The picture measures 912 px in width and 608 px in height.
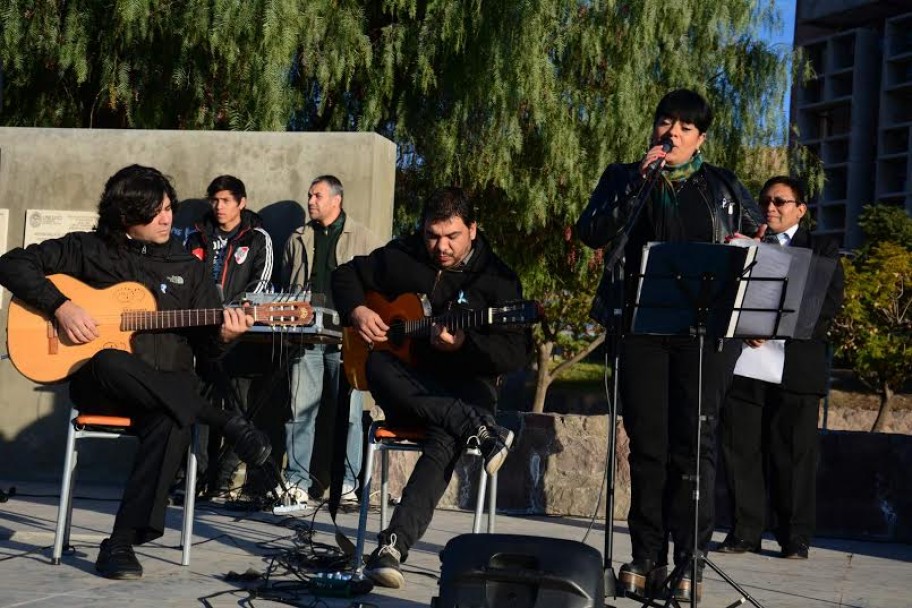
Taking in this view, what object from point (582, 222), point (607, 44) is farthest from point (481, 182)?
point (582, 222)

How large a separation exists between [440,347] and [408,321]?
23 cm

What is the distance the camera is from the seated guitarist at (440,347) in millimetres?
5598

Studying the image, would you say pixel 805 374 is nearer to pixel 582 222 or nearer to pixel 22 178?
pixel 582 222

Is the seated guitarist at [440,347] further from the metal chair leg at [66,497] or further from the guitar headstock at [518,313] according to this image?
the metal chair leg at [66,497]

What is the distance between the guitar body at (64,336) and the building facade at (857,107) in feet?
170

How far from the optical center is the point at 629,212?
5.09 meters

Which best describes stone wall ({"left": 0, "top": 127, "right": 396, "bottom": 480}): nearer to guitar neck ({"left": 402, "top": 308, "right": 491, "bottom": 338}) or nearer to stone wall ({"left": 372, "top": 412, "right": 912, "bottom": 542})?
stone wall ({"left": 372, "top": 412, "right": 912, "bottom": 542})

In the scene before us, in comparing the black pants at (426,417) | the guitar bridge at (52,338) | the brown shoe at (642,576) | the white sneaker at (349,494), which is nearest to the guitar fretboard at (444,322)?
the black pants at (426,417)

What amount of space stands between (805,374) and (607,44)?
32.5 feet

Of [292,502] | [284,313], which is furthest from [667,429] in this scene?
[292,502]

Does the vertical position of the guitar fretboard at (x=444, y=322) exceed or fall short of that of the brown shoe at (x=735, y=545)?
it exceeds it

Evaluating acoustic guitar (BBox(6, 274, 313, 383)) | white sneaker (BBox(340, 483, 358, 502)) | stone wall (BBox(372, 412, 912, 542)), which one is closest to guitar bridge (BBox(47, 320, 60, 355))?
acoustic guitar (BBox(6, 274, 313, 383))

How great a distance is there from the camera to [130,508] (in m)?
5.56

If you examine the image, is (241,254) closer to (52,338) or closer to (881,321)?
(52,338)
